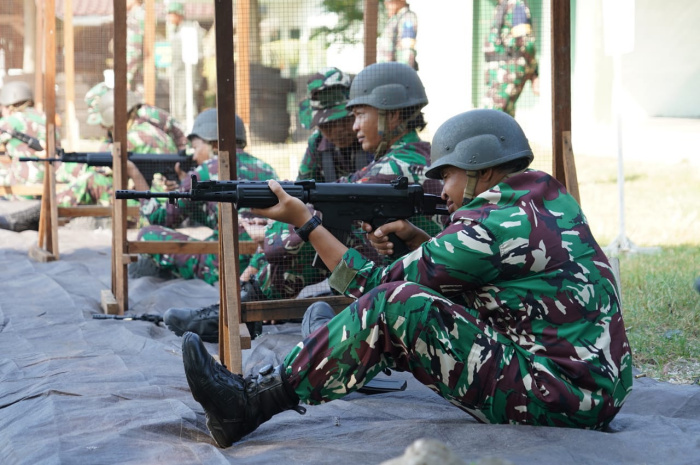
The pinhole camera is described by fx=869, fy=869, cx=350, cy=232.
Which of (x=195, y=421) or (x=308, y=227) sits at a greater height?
(x=308, y=227)

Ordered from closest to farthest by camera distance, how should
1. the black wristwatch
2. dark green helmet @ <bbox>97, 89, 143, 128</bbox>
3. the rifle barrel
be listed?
the black wristwatch, the rifle barrel, dark green helmet @ <bbox>97, 89, 143, 128</bbox>

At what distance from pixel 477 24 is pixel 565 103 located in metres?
3.59

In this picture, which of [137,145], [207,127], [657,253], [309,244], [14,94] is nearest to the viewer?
[309,244]

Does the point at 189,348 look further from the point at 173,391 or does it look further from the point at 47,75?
the point at 47,75

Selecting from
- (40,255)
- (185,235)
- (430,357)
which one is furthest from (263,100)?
(430,357)

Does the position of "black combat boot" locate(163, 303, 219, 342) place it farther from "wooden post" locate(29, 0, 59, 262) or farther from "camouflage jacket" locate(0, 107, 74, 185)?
"camouflage jacket" locate(0, 107, 74, 185)

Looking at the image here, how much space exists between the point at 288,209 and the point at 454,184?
65cm

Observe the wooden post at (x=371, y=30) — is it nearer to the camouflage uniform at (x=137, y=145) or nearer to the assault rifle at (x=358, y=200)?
the assault rifle at (x=358, y=200)

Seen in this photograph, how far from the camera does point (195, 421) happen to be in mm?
3043

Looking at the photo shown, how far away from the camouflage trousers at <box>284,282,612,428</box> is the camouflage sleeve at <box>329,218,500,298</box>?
0.21ft

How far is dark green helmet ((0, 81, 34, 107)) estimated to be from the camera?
11000 mm

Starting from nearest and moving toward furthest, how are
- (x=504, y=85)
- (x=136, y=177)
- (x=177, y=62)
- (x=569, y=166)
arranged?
(x=569, y=166)
(x=504, y=85)
(x=136, y=177)
(x=177, y=62)

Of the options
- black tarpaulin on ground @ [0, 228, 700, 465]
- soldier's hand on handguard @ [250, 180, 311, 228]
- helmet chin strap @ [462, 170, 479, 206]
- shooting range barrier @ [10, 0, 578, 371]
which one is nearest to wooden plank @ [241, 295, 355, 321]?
shooting range barrier @ [10, 0, 578, 371]

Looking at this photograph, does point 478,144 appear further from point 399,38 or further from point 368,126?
point 399,38
